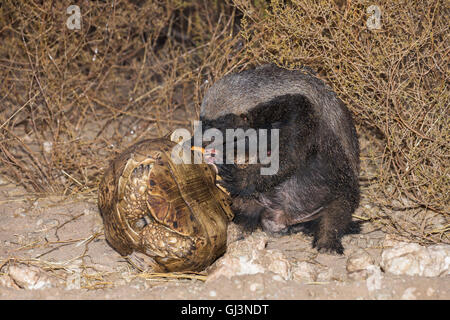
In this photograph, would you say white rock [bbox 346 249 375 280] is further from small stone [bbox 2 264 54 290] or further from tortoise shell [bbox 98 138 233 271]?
small stone [bbox 2 264 54 290]

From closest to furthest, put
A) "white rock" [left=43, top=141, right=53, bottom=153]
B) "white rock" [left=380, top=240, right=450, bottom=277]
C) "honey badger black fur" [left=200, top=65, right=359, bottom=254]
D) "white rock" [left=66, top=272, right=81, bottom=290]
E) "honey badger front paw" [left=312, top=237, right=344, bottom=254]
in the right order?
"white rock" [left=380, top=240, right=450, bottom=277], "white rock" [left=66, top=272, right=81, bottom=290], "honey badger black fur" [left=200, top=65, right=359, bottom=254], "honey badger front paw" [left=312, top=237, right=344, bottom=254], "white rock" [left=43, top=141, right=53, bottom=153]

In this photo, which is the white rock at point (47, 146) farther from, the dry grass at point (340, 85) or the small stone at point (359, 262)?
the small stone at point (359, 262)

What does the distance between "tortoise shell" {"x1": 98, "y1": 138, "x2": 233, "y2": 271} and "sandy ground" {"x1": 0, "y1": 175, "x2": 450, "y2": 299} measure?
230mm

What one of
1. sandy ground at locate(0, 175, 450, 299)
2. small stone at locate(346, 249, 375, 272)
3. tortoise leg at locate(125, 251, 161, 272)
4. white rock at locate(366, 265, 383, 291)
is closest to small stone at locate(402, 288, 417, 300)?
sandy ground at locate(0, 175, 450, 299)

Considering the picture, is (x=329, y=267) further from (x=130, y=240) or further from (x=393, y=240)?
(x=130, y=240)

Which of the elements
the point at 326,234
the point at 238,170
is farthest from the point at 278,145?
the point at 326,234

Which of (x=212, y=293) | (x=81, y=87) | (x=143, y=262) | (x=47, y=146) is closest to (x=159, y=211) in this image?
(x=143, y=262)

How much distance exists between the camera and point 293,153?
4.18 meters

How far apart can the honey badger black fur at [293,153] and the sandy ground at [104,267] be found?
0.26 m

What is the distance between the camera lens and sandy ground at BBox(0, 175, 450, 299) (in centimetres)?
343

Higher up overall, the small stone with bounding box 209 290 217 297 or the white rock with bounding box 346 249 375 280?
the white rock with bounding box 346 249 375 280

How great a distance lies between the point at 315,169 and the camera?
436cm

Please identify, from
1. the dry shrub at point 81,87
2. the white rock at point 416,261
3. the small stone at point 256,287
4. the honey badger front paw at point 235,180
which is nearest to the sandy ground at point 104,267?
the small stone at point 256,287

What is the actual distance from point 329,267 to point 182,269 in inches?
45.2
